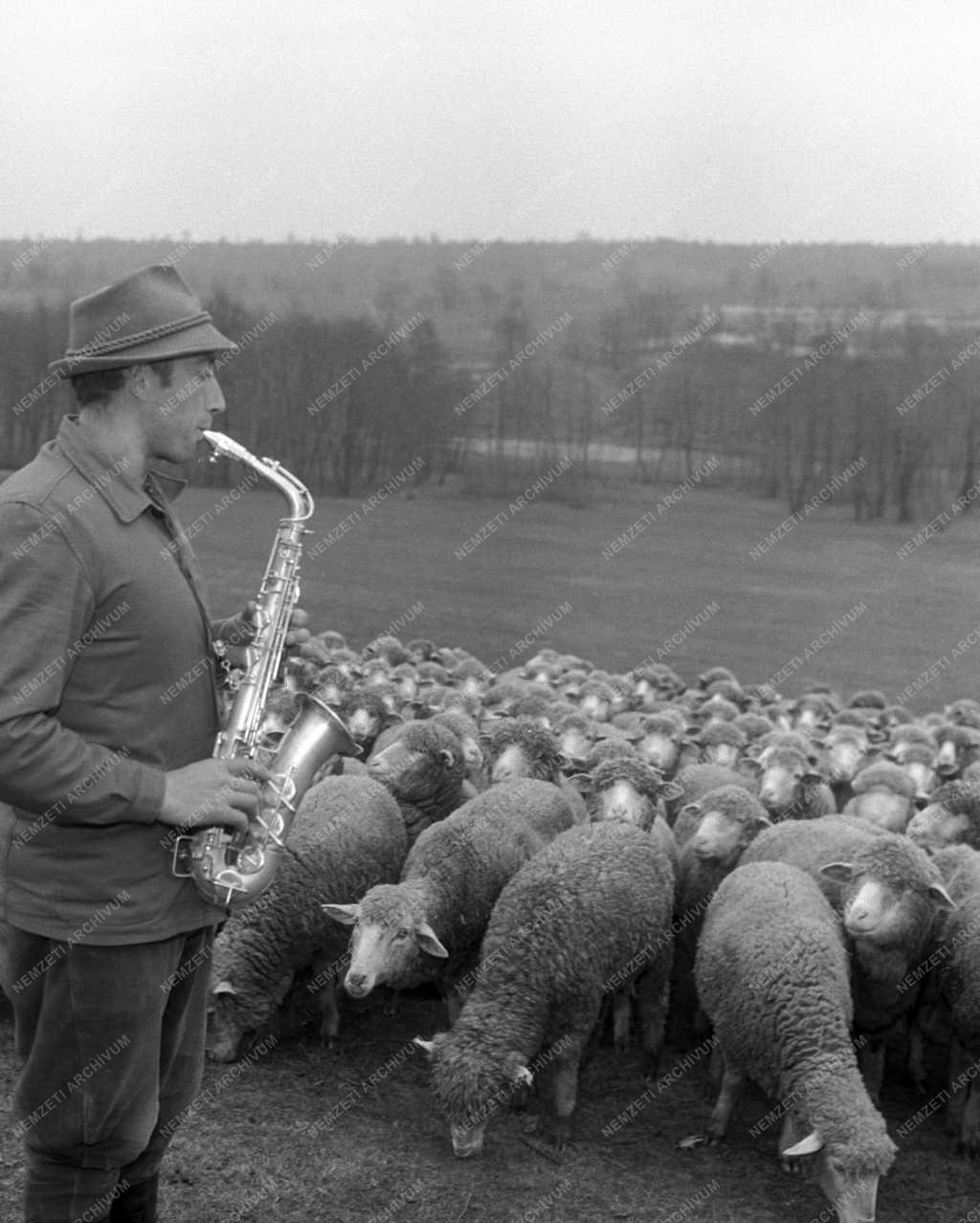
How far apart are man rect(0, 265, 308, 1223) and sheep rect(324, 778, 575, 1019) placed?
6.75ft

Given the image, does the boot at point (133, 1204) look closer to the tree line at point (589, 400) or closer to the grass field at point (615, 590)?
the grass field at point (615, 590)

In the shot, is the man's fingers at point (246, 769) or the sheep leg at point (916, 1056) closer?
the man's fingers at point (246, 769)

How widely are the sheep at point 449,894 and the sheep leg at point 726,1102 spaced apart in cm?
127

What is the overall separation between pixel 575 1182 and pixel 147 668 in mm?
2942

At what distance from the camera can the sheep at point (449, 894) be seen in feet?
16.4

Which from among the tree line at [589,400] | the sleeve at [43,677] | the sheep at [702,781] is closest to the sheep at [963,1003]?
the sheep at [702,781]

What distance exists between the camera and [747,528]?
15836 millimetres

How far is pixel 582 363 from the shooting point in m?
17.2

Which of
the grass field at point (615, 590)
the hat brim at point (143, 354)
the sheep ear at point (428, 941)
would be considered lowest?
the grass field at point (615, 590)

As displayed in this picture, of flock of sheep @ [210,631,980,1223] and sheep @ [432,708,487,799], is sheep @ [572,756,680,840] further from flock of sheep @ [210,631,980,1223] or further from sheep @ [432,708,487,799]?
sheep @ [432,708,487,799]

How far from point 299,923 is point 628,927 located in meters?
1.52

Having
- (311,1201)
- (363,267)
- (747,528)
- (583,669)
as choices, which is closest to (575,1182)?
(311,1201)

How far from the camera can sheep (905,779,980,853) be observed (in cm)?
645

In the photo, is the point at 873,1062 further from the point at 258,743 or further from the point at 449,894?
the point at 258,743
